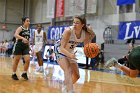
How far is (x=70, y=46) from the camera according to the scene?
4781 mm

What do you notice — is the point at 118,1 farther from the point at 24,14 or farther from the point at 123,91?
the point at 24,14

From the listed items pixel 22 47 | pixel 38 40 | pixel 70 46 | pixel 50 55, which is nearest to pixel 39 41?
pixel 38 40

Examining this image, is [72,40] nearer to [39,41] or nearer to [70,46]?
[70,46]

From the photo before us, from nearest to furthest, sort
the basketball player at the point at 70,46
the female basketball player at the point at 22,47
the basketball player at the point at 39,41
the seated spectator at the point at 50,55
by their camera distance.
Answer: the basketball player at the point at 70,46, the female basketball player at the point at 22,47, the basketball player at the point at 39,41, the seated spectator at the point at 50,55

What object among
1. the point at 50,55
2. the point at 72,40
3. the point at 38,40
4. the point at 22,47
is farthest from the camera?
the point at 50,55

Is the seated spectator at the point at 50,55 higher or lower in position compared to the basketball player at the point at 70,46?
lower

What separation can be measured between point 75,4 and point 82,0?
753mm

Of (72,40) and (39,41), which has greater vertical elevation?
(72,40)

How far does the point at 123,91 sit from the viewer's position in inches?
247

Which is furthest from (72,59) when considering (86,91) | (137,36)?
(137,36)

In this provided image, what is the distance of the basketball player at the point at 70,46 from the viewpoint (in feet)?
15.3

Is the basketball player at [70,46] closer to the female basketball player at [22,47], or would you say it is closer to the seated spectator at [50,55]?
the female basketball player at [22,47]

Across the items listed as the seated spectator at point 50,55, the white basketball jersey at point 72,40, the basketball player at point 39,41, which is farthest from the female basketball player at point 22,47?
the seated spectator at point 50,55

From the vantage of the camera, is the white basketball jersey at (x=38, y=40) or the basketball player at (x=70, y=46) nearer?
Result: the basketball player at (x=70, y=46)
